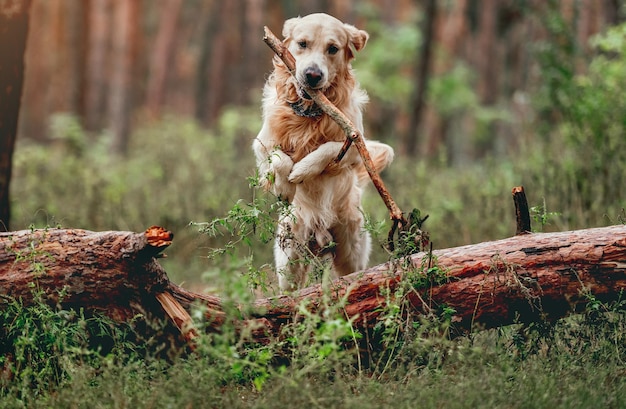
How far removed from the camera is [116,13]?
32.7m

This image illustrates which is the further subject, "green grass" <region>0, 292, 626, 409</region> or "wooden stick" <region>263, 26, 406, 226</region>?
"wooden stick" <region>263, 26, 406, 226</region>

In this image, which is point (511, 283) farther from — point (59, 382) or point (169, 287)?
point (59, 382)

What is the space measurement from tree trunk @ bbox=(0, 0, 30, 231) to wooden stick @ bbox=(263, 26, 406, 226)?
244 cm

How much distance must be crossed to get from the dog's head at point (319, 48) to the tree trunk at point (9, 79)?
2.36 meters

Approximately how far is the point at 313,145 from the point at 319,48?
2.20ft

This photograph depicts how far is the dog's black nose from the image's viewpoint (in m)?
4.72

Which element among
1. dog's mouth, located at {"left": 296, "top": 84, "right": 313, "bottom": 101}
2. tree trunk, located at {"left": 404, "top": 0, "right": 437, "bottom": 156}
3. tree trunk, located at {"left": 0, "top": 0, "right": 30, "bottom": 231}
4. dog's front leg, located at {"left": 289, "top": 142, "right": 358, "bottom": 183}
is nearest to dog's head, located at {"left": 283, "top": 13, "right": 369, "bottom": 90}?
dog's mouth, located at {"left": 296, "top": 84, "right": 313, "bottom": 101}

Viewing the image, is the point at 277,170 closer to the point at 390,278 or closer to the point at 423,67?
the point at 390,278

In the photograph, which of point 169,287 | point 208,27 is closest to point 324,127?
point 169,287

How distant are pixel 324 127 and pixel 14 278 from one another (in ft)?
7.31

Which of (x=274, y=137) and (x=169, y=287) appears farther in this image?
(x=274, y=137)

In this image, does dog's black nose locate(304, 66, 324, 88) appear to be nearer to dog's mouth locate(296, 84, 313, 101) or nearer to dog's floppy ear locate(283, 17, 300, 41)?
dog's mouth locate(296, 84, 313, 101)

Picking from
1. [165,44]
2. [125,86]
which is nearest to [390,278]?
[125,86]

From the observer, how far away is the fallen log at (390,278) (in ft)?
13.6
